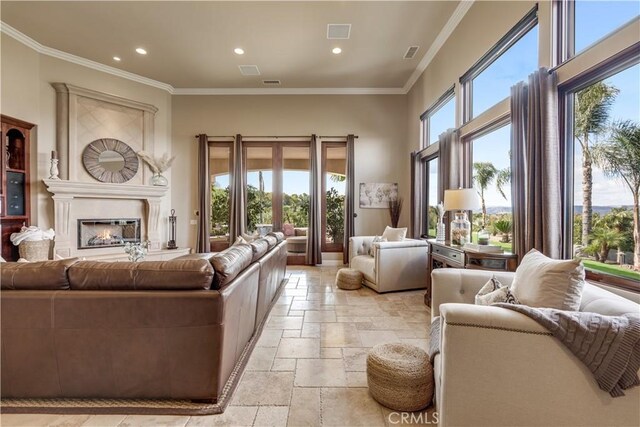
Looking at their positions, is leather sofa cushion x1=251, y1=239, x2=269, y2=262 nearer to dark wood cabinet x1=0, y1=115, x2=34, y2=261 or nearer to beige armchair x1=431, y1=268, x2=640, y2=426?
beige armchair x1=431, y1=268, x2=640, y2=426

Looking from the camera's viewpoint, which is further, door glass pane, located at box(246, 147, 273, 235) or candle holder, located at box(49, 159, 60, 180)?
door glass pane, located at box(246, 147, 273, 235)

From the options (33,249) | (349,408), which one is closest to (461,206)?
(349,408)

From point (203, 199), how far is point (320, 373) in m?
5.18

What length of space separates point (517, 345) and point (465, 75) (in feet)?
12.6

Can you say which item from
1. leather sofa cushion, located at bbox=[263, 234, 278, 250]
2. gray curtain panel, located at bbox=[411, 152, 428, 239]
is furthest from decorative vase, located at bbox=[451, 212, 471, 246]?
leather sofa cushion, located at bbox=[263, 234, 278, 250]

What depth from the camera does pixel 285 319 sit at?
10.7 feet

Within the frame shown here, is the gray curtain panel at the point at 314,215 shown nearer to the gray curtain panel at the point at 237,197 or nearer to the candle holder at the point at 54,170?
the gray curtain panel at the point at 237,197

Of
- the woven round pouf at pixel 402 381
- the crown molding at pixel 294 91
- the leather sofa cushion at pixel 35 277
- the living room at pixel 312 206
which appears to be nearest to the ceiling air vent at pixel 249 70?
the living room at pixel 312 206

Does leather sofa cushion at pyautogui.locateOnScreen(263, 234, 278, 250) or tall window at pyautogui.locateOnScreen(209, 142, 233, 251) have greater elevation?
tall window at pyautogui.locateOnScreen(209, 142, 233, 251)

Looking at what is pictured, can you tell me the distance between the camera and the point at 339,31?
171 inches

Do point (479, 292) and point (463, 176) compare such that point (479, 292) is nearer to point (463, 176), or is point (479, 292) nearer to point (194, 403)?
point (194, 403)

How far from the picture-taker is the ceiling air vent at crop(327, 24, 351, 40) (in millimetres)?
4227

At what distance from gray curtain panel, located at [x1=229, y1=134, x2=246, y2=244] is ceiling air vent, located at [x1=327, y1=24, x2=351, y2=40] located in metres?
2.95

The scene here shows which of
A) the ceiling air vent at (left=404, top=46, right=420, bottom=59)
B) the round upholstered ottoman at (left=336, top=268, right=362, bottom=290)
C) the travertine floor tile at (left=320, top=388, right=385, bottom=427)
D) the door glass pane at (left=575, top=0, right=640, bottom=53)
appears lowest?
the travertine floor tile at (left=320, top=388, right=385, bottom=427)
